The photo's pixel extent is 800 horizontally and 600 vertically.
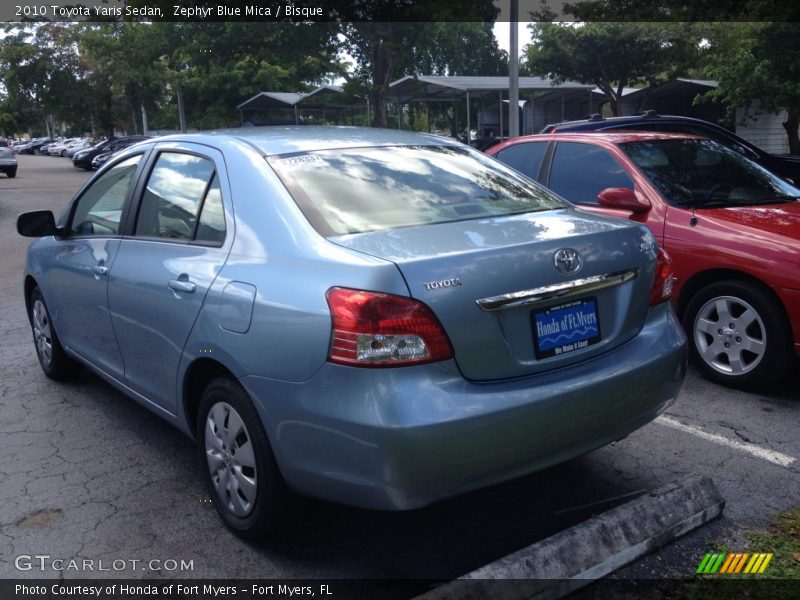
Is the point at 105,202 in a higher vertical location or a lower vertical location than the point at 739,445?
higher

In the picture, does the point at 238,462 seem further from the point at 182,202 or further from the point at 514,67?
Answer: the point at 514,67

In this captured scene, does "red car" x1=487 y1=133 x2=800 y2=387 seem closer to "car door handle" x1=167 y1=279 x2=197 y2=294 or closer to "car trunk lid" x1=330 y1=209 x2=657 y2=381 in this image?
"car trunk lid" x1=330 y1=209 x2=657 y2=381

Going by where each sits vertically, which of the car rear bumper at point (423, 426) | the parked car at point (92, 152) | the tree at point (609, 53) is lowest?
the parked car at point (92, 152)

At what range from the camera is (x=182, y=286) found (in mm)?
3453

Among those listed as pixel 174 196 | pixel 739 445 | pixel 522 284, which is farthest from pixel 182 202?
pixel 739 445

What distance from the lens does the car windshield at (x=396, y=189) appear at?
3.22 metres

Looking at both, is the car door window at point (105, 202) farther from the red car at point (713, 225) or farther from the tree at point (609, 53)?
the tree at point (609, 53)

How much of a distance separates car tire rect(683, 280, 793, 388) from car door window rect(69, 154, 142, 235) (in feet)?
11.7

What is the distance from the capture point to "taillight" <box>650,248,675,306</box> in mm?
3403

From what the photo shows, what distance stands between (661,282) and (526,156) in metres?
3.42

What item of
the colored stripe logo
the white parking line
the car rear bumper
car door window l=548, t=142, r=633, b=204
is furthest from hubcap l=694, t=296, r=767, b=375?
the car rear bumper

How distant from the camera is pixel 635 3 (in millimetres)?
19078

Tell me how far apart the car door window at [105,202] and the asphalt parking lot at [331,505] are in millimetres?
1144

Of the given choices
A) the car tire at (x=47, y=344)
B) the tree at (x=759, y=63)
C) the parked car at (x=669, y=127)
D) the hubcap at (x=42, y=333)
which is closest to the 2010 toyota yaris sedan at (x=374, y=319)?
the car tire at (x=47, y=344)
